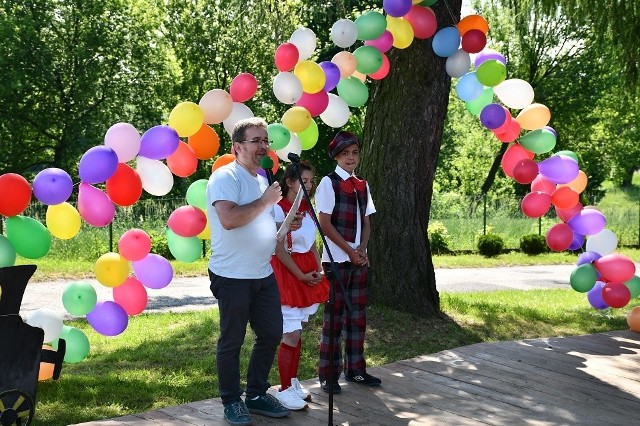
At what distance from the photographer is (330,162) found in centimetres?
3162

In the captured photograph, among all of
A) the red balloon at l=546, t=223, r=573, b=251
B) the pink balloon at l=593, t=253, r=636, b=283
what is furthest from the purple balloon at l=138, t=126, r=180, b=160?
the pink balloon at l=593, t=253, r=636, b=283

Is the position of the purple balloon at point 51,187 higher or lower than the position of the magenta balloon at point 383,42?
lower

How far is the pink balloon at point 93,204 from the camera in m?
5.48

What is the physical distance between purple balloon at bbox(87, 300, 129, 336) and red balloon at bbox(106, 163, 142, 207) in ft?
2.37

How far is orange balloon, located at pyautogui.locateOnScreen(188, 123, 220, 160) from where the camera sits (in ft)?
20.2

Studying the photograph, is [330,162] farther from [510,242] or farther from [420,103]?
[420,103]

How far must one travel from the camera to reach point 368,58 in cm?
688

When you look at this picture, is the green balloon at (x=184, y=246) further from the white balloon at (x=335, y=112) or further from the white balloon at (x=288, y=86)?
the white balloon at (x=335, y=112)

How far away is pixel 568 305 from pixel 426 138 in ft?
12.0

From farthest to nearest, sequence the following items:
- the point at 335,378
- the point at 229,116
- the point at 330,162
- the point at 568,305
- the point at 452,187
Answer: the point at 452,187, the point at 330,162, the point at 568,305, the point at 229,116, the point at 335,378

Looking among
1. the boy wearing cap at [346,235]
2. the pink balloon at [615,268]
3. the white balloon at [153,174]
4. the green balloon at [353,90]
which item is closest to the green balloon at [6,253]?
the white balloon at [153,174]

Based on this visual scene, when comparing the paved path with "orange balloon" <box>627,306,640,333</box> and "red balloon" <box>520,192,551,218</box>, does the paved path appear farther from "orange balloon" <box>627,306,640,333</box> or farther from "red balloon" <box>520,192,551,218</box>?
"orange balloon" <box>627,306,640,333</box>

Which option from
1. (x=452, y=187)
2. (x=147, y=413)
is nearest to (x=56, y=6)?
(x=452, y=187)

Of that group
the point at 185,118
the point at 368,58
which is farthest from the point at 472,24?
the point at 185,118
